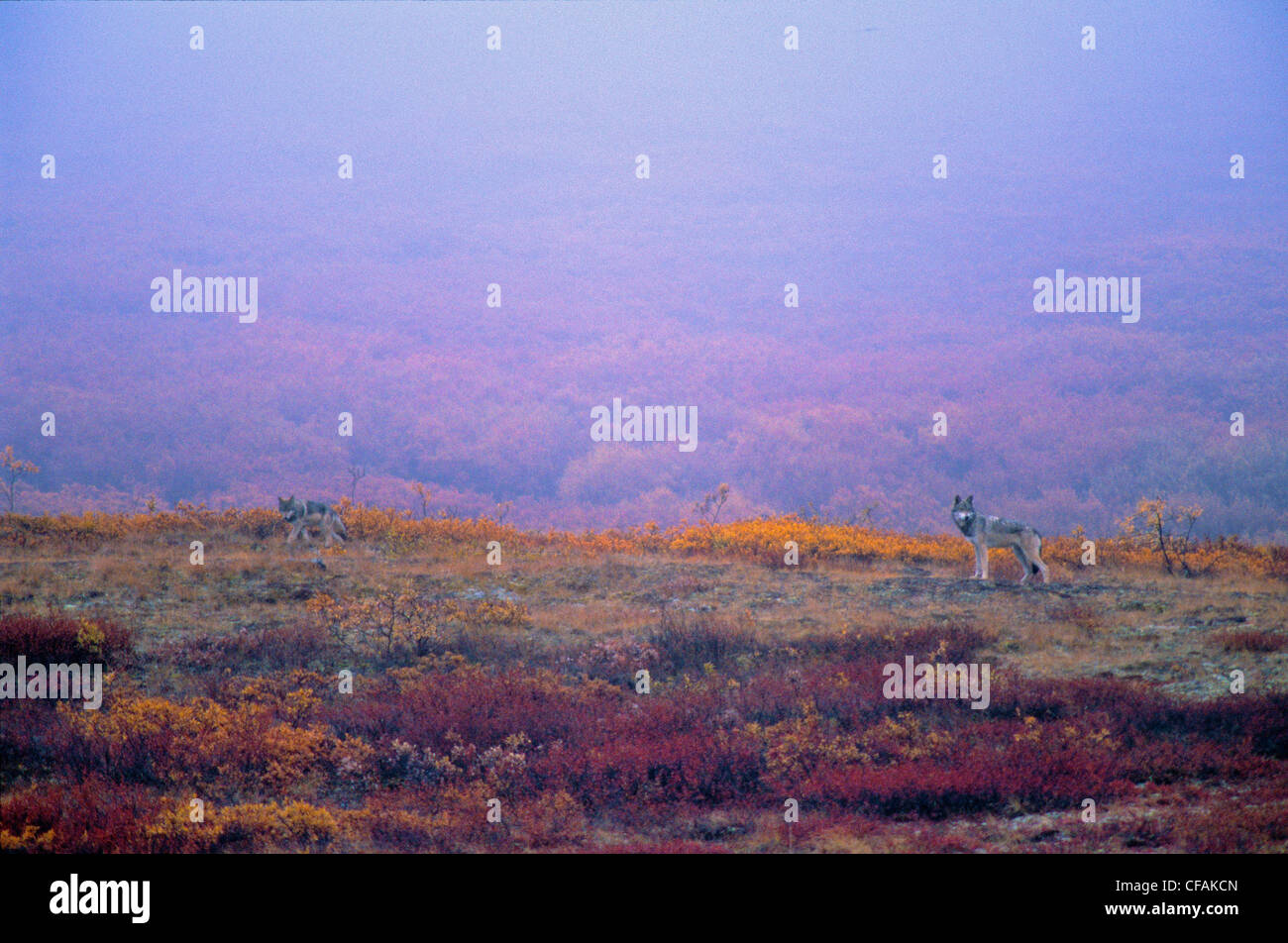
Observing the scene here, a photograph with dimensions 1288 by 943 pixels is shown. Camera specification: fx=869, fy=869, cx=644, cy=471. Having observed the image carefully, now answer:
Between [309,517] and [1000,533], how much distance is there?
18.9 metres

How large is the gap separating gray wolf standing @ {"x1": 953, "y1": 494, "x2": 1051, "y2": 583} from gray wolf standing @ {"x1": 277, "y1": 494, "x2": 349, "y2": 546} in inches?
683

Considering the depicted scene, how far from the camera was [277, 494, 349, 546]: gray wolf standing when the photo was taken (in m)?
24.8

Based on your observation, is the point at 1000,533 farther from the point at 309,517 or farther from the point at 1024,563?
the point at 309,517

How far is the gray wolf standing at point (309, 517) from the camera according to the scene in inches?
974

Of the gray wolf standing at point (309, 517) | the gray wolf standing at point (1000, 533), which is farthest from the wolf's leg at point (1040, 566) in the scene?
the gray wolf standing at point (309, 517)

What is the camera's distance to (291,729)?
12078mm

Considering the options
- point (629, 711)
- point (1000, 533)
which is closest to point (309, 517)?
point (629, 711)

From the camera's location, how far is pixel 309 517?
25188 millimetres

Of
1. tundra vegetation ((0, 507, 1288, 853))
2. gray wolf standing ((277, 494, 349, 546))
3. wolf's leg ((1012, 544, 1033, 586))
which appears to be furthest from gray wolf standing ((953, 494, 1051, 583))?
gray wolf standing ((277, 494, 349, 546))

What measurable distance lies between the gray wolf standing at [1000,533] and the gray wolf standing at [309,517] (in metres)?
17.4

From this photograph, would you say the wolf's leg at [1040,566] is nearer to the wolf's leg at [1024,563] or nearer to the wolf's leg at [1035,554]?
the wolf's leg at [1035,554]

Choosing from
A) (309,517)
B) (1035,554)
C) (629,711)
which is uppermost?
(309,517)

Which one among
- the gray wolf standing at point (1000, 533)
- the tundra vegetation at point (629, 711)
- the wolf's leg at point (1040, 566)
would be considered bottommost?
the tundra vegetation at point (629, 711)

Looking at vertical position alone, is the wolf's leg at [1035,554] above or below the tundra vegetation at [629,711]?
above
